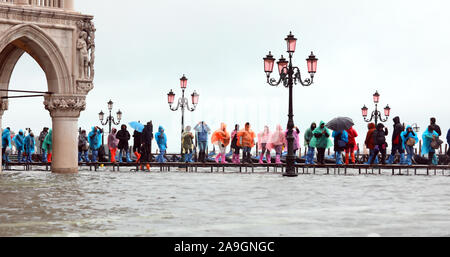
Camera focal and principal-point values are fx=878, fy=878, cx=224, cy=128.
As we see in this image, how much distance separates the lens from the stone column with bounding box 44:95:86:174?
28.4 m

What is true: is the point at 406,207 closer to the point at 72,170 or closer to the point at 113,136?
the point at 72,170

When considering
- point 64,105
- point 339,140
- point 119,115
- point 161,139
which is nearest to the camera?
point 64,105

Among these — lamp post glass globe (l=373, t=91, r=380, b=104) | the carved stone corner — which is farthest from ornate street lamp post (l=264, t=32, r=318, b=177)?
lamp post glass globe (l=373, t=91, r=380, b=104)

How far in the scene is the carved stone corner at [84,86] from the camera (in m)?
28.7

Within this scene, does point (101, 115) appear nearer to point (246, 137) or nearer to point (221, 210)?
point (246, 137)

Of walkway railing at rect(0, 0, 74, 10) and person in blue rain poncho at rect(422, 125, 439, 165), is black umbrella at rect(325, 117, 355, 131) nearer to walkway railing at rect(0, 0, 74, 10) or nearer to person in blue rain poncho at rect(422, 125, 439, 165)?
person in blue rain poncho at rect(422, 125, 439, 165)

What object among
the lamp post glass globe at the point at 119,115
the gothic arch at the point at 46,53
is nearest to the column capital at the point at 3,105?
the gothic arch at the point at 46,53

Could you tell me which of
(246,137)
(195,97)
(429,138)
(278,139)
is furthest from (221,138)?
(429,138)

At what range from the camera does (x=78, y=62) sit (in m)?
28.7

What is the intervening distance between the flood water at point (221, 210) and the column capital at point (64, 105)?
7.84 meters

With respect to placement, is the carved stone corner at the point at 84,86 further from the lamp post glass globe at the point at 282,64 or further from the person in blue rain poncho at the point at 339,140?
the person in blue rain poncho at the point at 339,140

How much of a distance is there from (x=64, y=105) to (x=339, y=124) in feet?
32.6

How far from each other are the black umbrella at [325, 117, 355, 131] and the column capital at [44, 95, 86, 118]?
9039 millimetres

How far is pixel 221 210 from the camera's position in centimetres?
1373
